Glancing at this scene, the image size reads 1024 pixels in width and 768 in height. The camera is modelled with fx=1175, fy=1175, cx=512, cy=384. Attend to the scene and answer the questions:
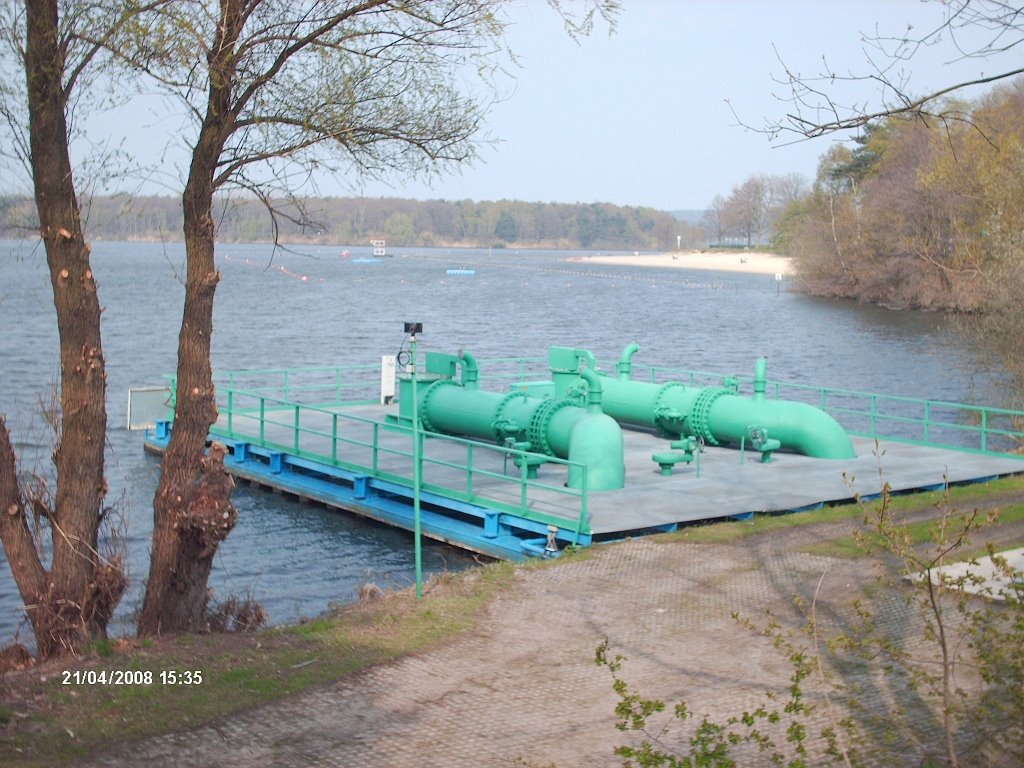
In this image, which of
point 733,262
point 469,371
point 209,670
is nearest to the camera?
point 209,670

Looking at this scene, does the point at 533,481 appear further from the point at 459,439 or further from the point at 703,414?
the point at 703,414

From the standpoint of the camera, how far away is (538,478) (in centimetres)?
1736

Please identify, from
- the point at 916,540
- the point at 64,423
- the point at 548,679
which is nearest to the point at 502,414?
the point at 916,540

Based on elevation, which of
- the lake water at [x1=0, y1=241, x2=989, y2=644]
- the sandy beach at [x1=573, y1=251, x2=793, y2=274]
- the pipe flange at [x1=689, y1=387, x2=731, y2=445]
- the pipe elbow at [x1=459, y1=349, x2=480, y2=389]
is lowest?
the lake water at [x1=0, y1=241, x2=989, y2=644]

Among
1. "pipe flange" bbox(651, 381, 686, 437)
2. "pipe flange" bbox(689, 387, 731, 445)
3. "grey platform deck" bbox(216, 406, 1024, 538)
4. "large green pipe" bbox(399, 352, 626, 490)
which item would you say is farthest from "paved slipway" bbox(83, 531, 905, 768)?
"pipe flange" bbox(651, 381, 686, 437)

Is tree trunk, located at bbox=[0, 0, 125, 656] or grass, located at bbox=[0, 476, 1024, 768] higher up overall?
tree trunk, located at bbox=[0, 0, 125, 656]

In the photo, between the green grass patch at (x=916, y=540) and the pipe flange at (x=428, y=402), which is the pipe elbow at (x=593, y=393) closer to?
the pipe flange at (x=428, y=402)

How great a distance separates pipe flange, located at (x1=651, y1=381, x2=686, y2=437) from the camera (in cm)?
2111

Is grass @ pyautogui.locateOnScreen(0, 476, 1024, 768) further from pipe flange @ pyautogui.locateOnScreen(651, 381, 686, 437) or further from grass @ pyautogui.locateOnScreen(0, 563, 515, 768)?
pipe flange @ pyautogui.locateOnScreen(651, 381, 686, 437)

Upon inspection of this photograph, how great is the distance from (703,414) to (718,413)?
0.34 m

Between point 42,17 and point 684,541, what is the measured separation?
8.33 metres

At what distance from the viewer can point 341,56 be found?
10.2 meters

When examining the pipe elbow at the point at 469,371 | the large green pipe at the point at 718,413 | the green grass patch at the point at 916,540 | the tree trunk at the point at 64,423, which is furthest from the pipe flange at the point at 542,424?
the tree trunk at the point at 64,423

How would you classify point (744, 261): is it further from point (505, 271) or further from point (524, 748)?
point (524, 748)
